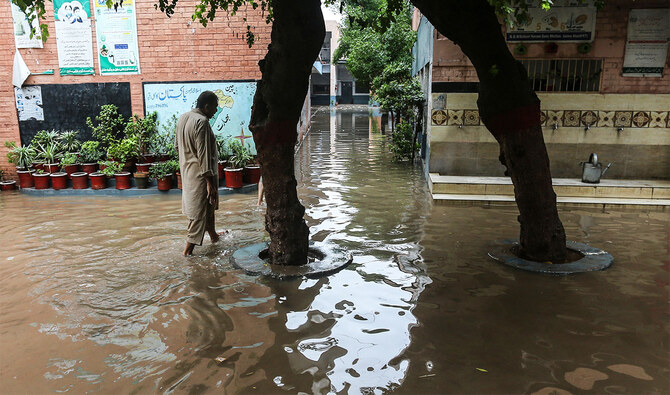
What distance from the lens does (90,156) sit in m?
9.98

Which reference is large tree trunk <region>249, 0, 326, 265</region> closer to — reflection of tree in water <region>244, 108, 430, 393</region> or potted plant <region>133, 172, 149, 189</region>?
reflection of tree in water <region>244, 108, 430, 393</region>

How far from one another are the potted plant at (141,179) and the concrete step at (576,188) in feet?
18.6

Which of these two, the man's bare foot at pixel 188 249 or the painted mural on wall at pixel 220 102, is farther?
the painted mural on wall at pixel 220 102

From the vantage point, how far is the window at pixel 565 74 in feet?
28.9

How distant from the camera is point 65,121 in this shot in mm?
10258

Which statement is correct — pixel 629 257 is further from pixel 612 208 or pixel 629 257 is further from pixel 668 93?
pixel 668 93

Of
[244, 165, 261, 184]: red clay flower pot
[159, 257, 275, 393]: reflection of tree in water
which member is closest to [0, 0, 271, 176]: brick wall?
[244, 165, 261, 184]: red clay flower pot

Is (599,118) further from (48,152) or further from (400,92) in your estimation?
(48,152)

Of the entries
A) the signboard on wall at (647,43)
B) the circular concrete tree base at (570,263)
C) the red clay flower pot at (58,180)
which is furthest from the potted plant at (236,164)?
the signboard on wall at (647,43)

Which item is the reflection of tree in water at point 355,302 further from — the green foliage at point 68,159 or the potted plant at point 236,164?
the green foliage at point 68,159

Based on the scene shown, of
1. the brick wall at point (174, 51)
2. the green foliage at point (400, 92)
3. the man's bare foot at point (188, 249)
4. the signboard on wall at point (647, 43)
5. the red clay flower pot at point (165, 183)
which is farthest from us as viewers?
the green foliage at point (400, 92)

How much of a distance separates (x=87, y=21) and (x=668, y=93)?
11.6 m

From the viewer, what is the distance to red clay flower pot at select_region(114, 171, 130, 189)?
368 inches

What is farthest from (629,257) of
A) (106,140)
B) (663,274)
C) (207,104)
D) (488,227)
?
(106,140)
